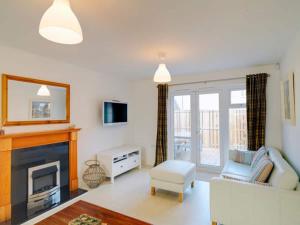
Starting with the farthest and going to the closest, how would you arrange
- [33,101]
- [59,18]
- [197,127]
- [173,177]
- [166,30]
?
1. [197,127]
2. [173,177]
3. [33,101]
4. [166,30]
5. [59,18]

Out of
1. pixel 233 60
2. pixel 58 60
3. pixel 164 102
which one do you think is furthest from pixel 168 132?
pixel 58 60

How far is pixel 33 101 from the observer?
9.19ft

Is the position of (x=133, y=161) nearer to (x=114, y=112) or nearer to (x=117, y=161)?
(x=117, y=161)

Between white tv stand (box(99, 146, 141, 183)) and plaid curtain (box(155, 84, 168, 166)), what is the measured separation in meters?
0.66

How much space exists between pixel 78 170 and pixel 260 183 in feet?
10.2

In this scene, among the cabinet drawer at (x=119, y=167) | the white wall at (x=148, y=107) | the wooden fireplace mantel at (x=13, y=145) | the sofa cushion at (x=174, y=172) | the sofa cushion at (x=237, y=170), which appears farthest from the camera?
the white wall at (x=148, y=107)

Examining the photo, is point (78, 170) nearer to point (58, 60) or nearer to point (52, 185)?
point (52, 185)

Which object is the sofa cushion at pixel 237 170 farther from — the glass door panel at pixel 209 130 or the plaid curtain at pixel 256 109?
the glass door panel at pixel 209 130

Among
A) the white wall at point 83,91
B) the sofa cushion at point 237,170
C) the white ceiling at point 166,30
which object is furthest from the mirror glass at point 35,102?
the sofa cushion at point 237,170

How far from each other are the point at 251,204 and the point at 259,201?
9cm

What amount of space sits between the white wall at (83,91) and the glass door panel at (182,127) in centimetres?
136

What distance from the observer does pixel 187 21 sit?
1868mm

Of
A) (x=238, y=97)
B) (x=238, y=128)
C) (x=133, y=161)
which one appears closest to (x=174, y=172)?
(x=133, y=161)

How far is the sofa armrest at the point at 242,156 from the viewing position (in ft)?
11.1
